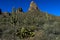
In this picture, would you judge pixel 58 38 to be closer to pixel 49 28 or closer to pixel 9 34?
pixel 49 28

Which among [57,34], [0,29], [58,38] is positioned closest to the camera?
[58,38]

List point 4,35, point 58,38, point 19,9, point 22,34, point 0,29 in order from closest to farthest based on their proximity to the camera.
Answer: point 58,38 → point 4,35 → point 0,29 → point 22,34 → point 19,9

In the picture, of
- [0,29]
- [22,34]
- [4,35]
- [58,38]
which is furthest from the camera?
[22,34]

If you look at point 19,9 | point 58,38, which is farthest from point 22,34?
point 19,9

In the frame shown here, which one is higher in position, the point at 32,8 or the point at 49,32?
the point at 32,8

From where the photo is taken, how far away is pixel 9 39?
13750 mm

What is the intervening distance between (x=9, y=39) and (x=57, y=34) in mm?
3522

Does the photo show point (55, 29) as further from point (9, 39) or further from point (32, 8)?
point (32, 8)

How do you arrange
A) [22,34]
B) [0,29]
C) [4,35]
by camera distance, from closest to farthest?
[4,35] < [0,29] < [22,34]

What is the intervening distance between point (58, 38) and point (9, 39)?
3.66m

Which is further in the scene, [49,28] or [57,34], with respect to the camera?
[49,28]

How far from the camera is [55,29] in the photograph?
13828mm

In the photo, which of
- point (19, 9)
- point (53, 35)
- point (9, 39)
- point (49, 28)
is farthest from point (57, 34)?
point (19, 9)

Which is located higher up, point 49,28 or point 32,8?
point 32,8
